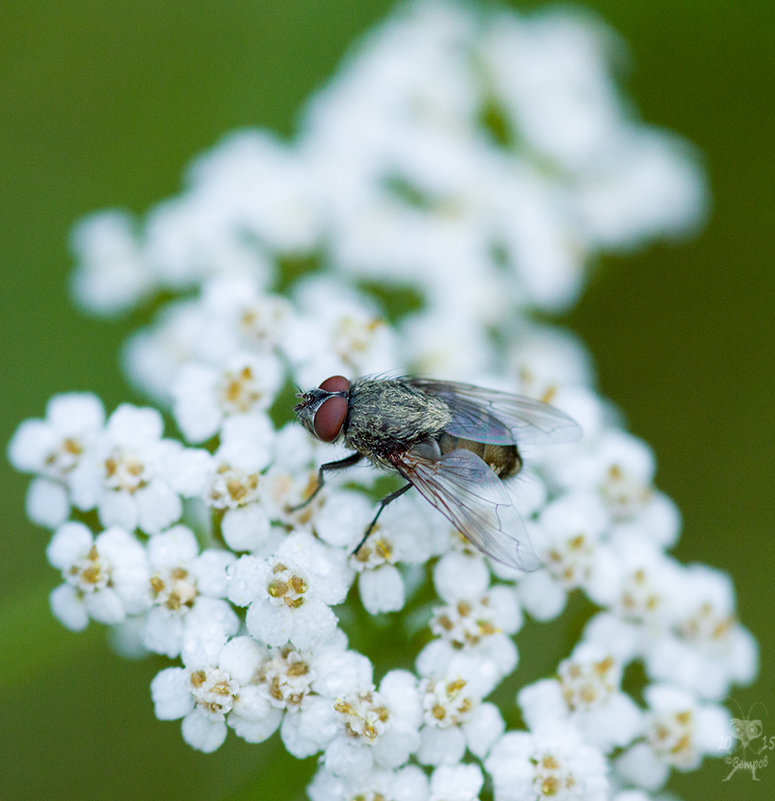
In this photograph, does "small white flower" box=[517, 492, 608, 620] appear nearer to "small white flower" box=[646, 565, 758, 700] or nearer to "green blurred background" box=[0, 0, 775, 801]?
"small white flower" box=[646, 565, 758, 700]

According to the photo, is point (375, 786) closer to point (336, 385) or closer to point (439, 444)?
point (439, 444)

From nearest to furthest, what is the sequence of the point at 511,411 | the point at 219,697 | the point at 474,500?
the point at 219,697
the point at 474,500
the point at 511,411

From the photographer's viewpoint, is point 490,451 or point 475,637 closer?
point 475,637

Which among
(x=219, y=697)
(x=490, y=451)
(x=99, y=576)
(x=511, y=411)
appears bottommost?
(x=219, y=697)

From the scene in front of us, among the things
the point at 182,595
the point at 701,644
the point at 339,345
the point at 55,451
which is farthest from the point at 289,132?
the point at 701,644

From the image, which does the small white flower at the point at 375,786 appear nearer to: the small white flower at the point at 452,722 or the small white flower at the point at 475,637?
the small white flower at the point at 452,722

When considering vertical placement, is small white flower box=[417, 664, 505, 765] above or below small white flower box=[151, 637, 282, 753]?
above

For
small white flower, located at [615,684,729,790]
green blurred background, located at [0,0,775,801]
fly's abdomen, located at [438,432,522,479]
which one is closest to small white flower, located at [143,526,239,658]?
fly's abdomen, located at [438,432,522,479]
